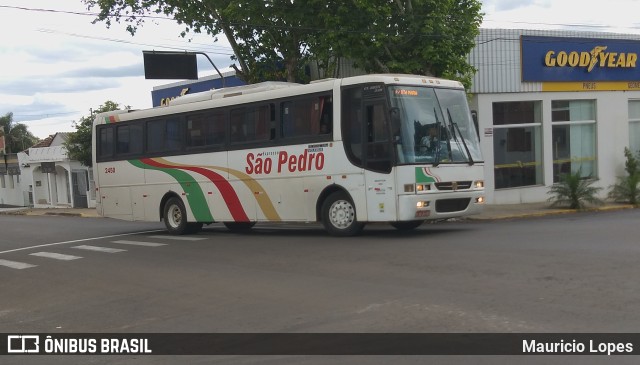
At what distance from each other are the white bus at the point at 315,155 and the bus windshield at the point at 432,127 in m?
0.02

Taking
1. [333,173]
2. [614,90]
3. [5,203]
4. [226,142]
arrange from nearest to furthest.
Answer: [333,173]
[226,142]
[614,90]
[5,203]

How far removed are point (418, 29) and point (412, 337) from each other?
48.4 feet

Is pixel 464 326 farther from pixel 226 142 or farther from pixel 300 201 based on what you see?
pixel 226 142

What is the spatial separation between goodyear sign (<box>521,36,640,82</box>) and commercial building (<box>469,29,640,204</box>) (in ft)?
0.11

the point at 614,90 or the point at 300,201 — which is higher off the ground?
the point at 614,90

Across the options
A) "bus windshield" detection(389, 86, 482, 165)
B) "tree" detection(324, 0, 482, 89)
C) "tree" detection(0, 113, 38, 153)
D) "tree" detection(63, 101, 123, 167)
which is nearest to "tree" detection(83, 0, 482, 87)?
"tree" detection(324, 0, 482, 89)

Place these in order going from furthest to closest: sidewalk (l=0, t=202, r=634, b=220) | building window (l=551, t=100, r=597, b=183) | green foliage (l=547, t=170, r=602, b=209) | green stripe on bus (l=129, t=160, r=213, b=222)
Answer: building window (l=551, t=100, r=597, b=183)
green foliage (l=547, t=170, r=602, b=209)
sidewalk (l=0, t=202, r=634, b=220)
green stripe on bus (l=129, t=160, r=213, b=222)

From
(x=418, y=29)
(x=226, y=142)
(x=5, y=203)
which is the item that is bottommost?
(x=5, y=203)

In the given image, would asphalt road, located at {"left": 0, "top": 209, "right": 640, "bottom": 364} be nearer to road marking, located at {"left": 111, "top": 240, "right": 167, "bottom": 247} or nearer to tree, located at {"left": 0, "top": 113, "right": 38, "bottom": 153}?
road marking, located at {"left": 111, "top": 240, "right": 167, "bottom": 247}

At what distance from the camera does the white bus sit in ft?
48.2

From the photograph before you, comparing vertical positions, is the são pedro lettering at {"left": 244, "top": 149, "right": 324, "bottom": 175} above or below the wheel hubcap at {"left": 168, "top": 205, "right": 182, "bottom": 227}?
above

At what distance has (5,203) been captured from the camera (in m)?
64.1

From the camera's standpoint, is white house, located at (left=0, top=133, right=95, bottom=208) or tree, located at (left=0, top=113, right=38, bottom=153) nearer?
white house, located at (left=0, top=133, right=95, bottom=208)

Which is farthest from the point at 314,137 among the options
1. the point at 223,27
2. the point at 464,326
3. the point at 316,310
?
the point at 223,27
